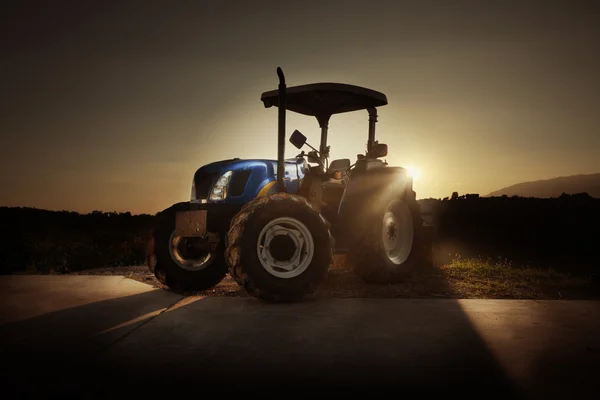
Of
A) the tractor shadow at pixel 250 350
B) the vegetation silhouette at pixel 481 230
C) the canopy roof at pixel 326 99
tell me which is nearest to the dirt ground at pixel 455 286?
the tractor shadow at pixel 250 350

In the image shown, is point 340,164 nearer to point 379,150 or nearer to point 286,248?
point 379,150

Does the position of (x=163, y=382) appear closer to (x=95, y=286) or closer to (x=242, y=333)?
(x=242, y=333)

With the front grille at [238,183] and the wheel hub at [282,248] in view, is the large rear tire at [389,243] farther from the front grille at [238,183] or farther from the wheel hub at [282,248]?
the front grille at [238,183]

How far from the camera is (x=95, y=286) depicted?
25.4 ft

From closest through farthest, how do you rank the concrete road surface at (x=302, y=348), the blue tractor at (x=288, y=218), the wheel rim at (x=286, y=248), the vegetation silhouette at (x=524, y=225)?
the concrete road surface at (x=302, y=348), the blue tractor at (x=288, y=218), the wheel rim at (x=286, y=248), the vegetation silhouette at (x=524, y=225)

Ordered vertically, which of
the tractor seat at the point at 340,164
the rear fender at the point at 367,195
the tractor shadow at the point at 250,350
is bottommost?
the tractor shadow at the point at 250,350

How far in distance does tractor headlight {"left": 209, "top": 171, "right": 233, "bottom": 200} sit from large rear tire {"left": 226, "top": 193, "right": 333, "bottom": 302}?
974 millimetres

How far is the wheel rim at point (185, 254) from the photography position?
7.39m

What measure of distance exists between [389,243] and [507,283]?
5.96 ft

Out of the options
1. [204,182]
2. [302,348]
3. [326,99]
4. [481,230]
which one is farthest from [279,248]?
[481,230]

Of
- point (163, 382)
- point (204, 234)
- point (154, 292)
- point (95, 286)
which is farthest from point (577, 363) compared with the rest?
point (95, 286)

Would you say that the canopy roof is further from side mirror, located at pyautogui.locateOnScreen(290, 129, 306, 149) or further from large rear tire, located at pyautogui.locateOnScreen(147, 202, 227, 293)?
large rear tire, located at pyautogui.locateOnScreen(147, 202, 227, 293)

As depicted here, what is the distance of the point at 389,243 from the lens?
8336 millimetres

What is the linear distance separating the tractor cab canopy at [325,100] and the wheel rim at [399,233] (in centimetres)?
159
